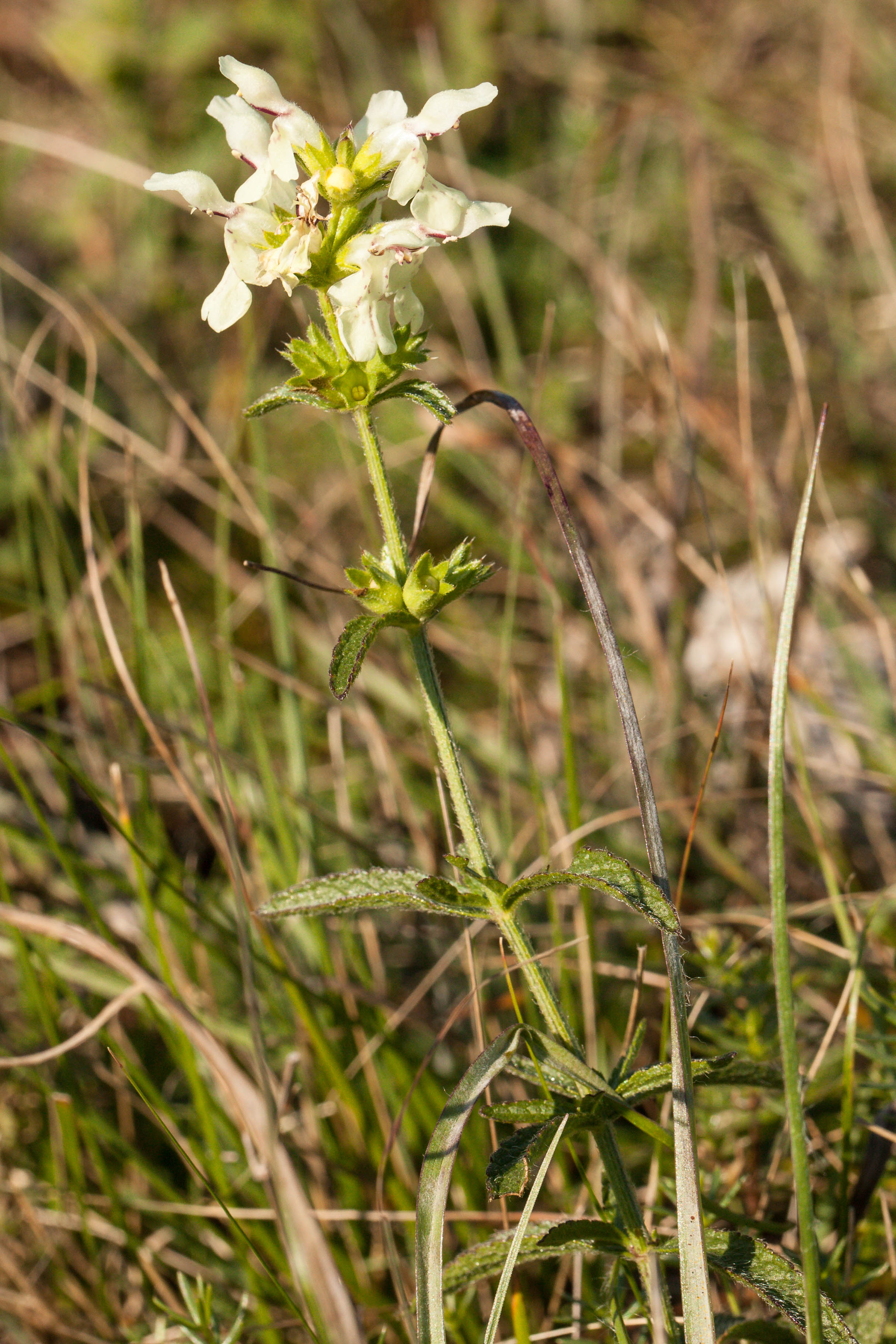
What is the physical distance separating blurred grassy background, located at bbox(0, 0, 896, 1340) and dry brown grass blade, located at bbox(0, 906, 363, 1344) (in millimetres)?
103

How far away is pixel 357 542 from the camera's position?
272 centimetres

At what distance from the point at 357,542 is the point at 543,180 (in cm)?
148

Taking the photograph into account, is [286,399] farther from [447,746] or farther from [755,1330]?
[755,1330]

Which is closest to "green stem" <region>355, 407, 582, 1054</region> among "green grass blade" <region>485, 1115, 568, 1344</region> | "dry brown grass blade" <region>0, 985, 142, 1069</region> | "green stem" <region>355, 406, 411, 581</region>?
"green stem" <region>355, 406, 411, 581</region>

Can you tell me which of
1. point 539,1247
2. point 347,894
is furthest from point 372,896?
point 539,1247

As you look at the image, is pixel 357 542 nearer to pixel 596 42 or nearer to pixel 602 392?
pixel 602 392

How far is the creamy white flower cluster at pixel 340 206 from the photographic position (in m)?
0.90

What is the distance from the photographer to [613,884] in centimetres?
87

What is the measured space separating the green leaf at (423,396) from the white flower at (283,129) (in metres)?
0.20

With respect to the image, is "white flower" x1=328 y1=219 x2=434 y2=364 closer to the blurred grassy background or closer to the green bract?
the green bract

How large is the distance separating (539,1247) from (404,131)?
100 centimetres

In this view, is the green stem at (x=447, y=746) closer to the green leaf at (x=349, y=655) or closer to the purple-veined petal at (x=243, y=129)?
the green leaf at (x=349, y=655)

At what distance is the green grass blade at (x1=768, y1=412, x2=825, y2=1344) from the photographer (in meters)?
0.82

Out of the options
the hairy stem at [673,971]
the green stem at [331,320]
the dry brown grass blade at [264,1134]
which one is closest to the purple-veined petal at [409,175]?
the green stem at [331,320]
